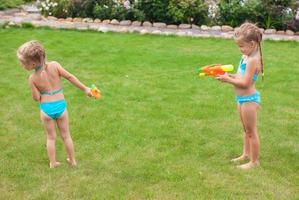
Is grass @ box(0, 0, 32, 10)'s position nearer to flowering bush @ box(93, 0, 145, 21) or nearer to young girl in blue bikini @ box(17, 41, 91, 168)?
flowering bush @ box(93, 0, 145, 21)

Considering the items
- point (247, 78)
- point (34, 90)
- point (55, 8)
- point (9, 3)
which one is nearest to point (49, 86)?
point (34, 90)

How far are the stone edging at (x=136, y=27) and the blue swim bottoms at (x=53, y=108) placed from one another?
6.19 m

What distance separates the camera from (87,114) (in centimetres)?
655

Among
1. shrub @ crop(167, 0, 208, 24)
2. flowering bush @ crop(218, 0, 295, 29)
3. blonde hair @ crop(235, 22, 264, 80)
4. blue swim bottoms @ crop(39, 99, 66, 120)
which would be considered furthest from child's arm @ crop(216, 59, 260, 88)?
shrub @ crop(167, 0, 208, 24)

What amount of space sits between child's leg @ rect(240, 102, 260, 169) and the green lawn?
0.11 m

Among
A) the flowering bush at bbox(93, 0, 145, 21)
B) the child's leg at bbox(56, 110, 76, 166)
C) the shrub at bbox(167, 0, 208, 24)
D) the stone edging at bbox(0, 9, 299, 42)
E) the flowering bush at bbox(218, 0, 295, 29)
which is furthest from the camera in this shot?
the flowering bush at bbox(93, 0, 145, 21)

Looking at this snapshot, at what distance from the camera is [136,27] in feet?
37.5

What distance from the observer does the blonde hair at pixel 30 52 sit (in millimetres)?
4570

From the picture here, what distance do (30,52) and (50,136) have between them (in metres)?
0.84

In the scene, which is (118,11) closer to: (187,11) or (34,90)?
(187,11)

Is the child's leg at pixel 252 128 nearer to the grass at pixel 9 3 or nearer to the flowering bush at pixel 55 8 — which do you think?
the flowering bush at pixel 55 8

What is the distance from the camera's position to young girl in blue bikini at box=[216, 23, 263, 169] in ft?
15.6

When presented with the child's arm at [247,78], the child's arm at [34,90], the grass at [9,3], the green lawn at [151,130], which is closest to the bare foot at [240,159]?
the green lawn at [151,130]

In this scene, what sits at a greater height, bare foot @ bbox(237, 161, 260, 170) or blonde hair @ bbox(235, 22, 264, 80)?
blonde hair @ bbox(235, 22, 264, 80)
